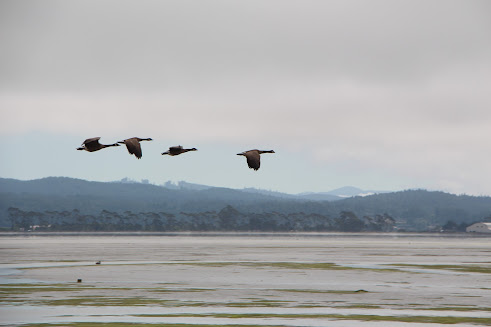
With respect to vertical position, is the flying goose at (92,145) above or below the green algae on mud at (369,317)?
above

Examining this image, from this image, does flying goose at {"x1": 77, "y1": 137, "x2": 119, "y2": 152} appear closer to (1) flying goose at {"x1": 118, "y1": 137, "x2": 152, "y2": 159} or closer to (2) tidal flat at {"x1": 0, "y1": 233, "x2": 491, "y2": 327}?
(1) flying goose at {"x1": 118, "y1": 137, "x2": 152, "y2": 159}

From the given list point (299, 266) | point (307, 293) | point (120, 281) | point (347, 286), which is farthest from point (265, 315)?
point (299, 266)

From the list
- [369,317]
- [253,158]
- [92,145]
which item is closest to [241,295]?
[369,317]

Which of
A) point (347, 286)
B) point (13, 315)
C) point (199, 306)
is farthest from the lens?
point (347, 286)

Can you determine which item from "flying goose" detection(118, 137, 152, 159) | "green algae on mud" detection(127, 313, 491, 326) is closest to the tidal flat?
"green algae on mud" detection(127, 313, 491, 326)

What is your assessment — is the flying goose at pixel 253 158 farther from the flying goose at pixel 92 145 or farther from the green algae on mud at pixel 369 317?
the green algae on mud at pixel 369 317

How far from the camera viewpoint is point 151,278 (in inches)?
3287

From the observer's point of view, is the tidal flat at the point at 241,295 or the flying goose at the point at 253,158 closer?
Answer: the flying goose at the point at 253,158

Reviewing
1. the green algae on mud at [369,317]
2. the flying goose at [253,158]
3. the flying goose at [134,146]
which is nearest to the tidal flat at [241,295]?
the green algae on mud at [369,317]

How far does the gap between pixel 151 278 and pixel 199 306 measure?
24646 mm

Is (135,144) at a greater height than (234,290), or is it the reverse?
(135,144)

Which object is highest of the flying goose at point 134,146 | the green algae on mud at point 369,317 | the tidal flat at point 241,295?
the flying goose at point 134,146

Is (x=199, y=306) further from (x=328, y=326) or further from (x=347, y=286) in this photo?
(x=347, y=286)

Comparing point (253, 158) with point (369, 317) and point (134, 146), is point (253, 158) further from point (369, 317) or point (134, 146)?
point (369, 317)
